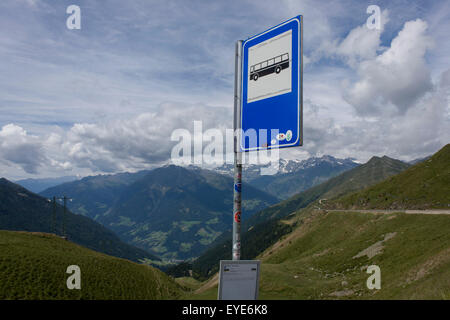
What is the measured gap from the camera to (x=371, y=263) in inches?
1626

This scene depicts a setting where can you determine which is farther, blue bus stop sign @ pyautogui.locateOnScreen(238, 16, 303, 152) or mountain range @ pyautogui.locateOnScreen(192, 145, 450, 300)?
mountain range @ pyautogui.locateOnScreen(192, 145, 450, 300)

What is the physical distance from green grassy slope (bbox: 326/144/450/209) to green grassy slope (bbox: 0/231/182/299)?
67.5 m

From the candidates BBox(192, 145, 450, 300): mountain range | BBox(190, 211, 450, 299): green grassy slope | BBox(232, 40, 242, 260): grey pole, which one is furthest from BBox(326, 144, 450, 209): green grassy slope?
BBox(232, 40, 242, 260): grey pole

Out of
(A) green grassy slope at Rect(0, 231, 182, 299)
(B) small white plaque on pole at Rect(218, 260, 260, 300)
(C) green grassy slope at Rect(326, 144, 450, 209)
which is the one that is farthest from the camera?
(C) green grassy slope at Rect(326, 144, 450, 209)

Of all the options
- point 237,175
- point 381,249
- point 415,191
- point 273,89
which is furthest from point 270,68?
point 415,191

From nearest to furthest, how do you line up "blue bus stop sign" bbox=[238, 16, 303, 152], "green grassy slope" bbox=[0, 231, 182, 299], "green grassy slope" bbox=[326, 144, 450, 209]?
1. "blue bus stop sign" bbox=[238, 16, 303, 152]
2. "green grassy slope" bbox=[0, 231, 182, 299]
3. "green grassy slope" bbox=[326, 144, 450, 209]

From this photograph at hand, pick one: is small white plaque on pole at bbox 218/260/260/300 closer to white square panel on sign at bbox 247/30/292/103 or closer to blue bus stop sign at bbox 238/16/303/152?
blue bus stop sign at bbox 238/16/303/152

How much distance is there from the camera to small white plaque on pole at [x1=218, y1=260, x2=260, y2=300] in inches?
227

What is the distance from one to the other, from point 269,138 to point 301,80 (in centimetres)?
139

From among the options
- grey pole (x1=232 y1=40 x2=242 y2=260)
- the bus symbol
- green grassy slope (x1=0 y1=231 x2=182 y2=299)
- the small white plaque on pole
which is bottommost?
green grassy slope (x1=0 y1=231 x2=182 y2=299)

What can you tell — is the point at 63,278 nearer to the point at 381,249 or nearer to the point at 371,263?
the point at 371,263

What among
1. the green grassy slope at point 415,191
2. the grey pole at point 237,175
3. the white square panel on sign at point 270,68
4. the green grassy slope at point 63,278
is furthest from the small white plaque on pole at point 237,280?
the green grassy slope at point 415,191

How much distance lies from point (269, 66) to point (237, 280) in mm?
4843
